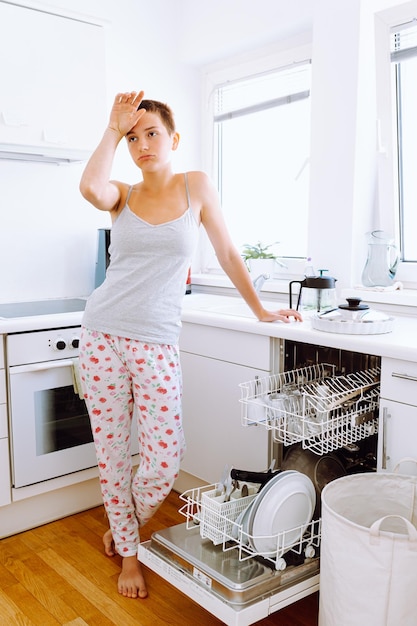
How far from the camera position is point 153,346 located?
1948 millimetres

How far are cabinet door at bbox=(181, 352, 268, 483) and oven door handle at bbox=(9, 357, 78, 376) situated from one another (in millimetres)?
446

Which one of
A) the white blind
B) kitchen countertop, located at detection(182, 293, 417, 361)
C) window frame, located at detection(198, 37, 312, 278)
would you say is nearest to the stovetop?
kitchen countertop, located at detection(182, 293, 417, 361)

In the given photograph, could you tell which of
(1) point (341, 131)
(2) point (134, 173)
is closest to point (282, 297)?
(1) point (341, 131)

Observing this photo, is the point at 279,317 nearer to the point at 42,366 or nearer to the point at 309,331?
the point at 309,331

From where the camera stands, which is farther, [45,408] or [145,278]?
[45,408]

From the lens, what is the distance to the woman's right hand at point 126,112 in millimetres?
1865

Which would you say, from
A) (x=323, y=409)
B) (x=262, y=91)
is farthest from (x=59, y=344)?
(x=262, y=91)

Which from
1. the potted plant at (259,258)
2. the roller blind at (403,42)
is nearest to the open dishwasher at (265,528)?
the potted plant at (259,258)

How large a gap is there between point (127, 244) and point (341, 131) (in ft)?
3.74

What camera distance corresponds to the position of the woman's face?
1.90 m

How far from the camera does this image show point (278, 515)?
1741 millimetres

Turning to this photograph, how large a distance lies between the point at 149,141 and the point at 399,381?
3.37 ft

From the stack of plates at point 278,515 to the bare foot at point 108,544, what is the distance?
69cm

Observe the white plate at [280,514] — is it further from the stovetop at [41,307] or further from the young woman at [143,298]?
the stovetop at [41,307]
